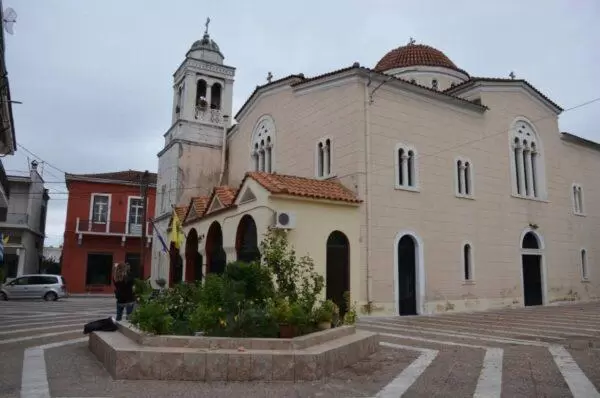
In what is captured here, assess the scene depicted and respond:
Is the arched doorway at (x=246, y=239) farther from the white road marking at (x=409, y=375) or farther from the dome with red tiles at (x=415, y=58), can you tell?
the dome with red tiles at (x=415, y=58)

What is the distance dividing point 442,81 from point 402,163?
28.9ft

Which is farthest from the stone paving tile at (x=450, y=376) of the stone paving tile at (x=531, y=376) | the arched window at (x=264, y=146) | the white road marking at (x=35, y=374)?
the arched window at (x=264, y=146)

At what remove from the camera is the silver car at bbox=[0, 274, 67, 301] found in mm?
24719

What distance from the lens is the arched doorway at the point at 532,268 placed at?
19.4 meters

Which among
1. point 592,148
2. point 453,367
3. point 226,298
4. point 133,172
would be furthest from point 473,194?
point 133,172

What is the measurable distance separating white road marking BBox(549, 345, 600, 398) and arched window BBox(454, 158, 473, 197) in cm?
972

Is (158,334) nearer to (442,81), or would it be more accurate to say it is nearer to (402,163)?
(402,163)

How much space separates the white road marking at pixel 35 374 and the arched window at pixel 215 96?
16.9 m

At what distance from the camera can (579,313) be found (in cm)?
1614

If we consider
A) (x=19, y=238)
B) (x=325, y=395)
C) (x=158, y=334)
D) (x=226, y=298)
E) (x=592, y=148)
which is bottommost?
(x=325, y=395)

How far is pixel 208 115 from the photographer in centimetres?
2350

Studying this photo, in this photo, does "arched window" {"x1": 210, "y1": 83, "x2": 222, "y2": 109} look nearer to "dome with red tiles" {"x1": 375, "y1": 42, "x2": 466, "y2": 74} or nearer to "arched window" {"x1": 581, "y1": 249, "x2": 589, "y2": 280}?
"dome with red tiles" {"x1": 375, "y1": 42, "x2": 466, "y2": 74}

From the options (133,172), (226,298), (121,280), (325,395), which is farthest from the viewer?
(133,172)

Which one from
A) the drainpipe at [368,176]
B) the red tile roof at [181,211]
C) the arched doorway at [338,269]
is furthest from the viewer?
the red tile roof at [181,211]
